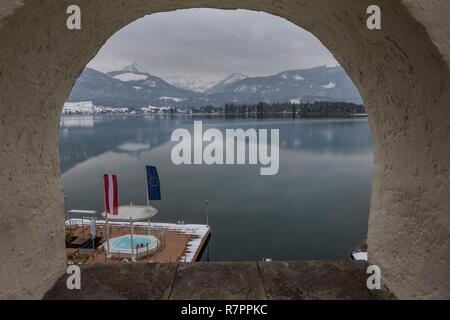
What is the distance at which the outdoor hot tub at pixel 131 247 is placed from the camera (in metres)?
21.2

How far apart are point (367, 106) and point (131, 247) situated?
2081cm

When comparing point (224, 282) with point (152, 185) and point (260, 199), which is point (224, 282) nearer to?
point (152, 185)

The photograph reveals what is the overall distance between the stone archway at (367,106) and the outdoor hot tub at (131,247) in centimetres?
1906

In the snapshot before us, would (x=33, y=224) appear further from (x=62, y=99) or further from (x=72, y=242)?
(x=72, y=242)

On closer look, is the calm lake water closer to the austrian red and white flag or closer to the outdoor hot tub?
the outdoor hot tub

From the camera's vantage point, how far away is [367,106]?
2738 millimetres

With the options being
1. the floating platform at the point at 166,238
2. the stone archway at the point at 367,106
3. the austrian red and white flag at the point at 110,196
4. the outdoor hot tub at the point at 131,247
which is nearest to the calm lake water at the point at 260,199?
the floating platform at the point at 166,238

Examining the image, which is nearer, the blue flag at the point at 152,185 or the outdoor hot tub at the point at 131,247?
the blue flag at the point at 152,185

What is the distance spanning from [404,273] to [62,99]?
2.83 metres

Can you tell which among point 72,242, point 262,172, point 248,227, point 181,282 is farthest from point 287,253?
point 262,172

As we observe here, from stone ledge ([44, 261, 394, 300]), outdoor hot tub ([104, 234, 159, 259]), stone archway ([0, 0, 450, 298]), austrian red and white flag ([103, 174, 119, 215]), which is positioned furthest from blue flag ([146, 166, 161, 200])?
stone archway ([0, 0, 450, 298])

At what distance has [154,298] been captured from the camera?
248 centimetres

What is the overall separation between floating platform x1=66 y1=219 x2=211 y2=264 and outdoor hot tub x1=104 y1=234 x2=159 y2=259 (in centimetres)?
38

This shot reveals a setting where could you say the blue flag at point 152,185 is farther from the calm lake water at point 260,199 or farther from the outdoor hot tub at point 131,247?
the calm lake water at point 260,199
